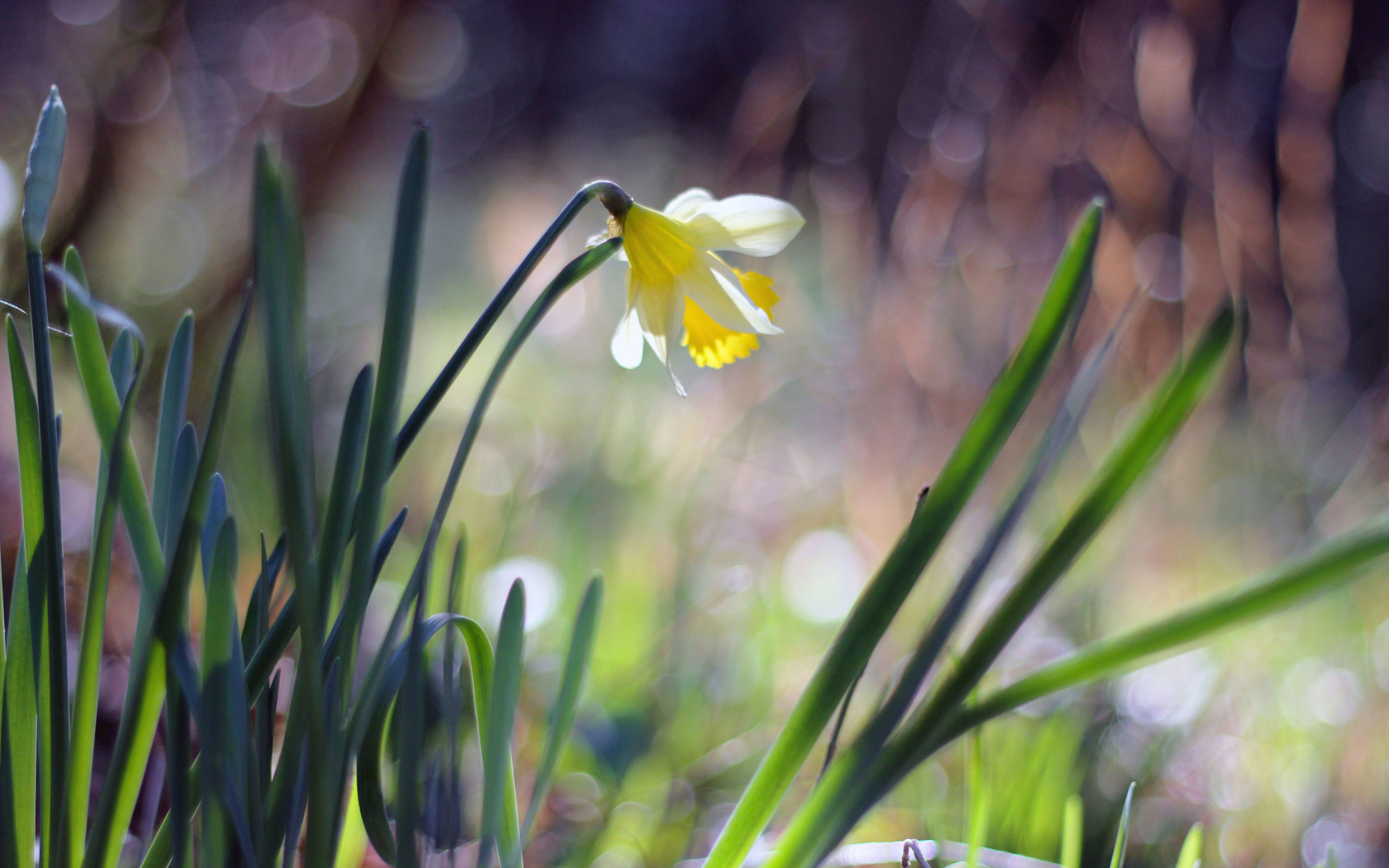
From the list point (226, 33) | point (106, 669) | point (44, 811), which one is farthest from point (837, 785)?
point (226, 33)

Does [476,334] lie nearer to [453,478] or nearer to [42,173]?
[453,478]

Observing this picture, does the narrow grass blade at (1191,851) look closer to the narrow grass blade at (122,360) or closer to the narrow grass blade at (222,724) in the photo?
the narrow grass blade at (222,724)

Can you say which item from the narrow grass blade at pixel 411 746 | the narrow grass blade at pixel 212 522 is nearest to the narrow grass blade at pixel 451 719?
the narrow grass blade at pixel 411 746

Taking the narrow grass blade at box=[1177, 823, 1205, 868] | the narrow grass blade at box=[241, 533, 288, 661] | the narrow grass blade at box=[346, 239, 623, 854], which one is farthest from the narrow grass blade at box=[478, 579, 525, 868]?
the narrow grass blade at box=[1177, 823, 1205, 868]

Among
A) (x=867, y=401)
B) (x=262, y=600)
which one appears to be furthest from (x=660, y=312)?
(x=867, y=401)

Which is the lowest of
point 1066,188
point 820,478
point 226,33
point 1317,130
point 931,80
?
point 820,478

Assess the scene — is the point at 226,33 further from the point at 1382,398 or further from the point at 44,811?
the point at 1382,398
